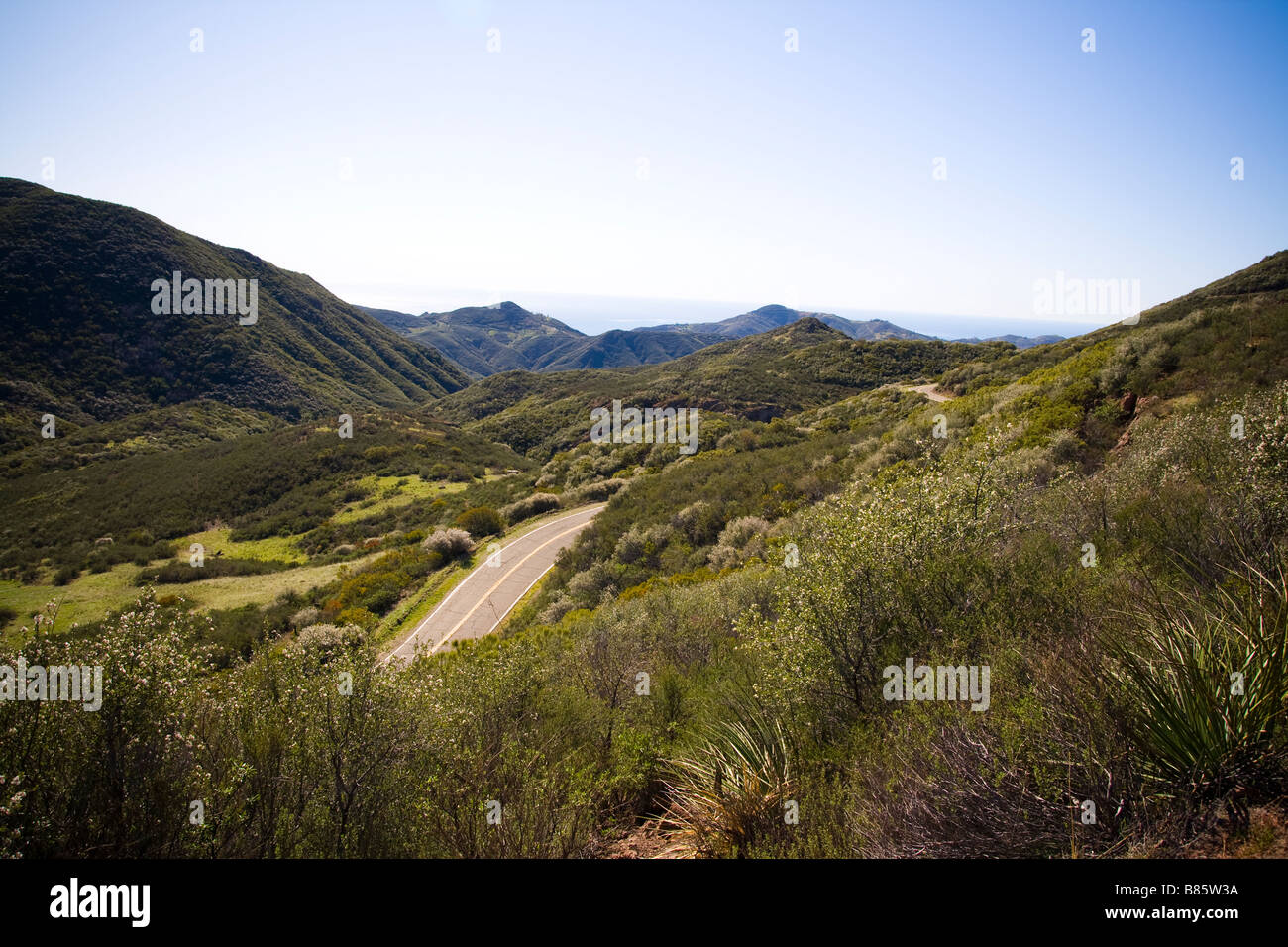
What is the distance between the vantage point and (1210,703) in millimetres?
3410

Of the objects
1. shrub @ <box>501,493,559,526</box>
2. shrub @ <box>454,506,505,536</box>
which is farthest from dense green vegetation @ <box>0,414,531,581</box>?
shrub @ <box>454,506,505,536</box>

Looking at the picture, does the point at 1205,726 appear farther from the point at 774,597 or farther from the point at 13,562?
the point at 13,562

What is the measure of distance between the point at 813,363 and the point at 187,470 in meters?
81.6

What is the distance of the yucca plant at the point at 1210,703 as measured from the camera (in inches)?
128

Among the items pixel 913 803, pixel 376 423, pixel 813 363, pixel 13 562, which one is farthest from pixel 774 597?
pixel 813 363

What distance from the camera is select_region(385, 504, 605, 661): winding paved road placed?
19.3m

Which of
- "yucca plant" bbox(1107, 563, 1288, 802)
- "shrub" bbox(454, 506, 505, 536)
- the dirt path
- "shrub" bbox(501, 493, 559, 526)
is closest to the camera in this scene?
"yucca plant" bbox(1107, 563, 1288, 802)

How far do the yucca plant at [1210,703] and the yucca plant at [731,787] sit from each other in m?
2.99

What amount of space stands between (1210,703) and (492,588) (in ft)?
74.1

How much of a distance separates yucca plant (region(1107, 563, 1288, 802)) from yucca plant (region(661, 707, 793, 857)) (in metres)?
2.99

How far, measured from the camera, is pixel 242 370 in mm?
100562

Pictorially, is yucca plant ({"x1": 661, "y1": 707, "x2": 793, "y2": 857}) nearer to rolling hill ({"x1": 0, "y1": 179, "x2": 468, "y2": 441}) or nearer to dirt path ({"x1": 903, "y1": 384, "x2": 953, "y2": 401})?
dirt path ({"x1": 903, "y1": 384, "x2": 953, "y2": 401})

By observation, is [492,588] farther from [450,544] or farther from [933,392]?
[933,392]

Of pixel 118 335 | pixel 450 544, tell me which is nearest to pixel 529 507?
pixel 450 544
